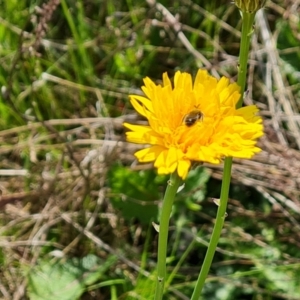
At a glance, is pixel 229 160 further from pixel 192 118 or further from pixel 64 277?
pixel 64 277

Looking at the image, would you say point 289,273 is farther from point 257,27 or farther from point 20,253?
point 257,27

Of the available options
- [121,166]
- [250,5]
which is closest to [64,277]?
[121,166]

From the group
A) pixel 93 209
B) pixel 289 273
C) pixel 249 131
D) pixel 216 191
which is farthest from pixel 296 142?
pixel 249 131

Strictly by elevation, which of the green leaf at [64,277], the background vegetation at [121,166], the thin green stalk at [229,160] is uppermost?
the thin green stalk at [229,160]

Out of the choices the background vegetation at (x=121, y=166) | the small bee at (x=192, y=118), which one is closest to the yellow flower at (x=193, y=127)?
the small bee at (x=192, y=118)

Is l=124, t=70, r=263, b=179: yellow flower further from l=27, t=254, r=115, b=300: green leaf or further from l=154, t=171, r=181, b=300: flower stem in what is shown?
l=27, t=254, r=115, b=300: green leaf

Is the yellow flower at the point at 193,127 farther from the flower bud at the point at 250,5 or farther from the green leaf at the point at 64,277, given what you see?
the green leaf at the point at 64,277

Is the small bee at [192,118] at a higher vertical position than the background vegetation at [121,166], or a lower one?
higher
